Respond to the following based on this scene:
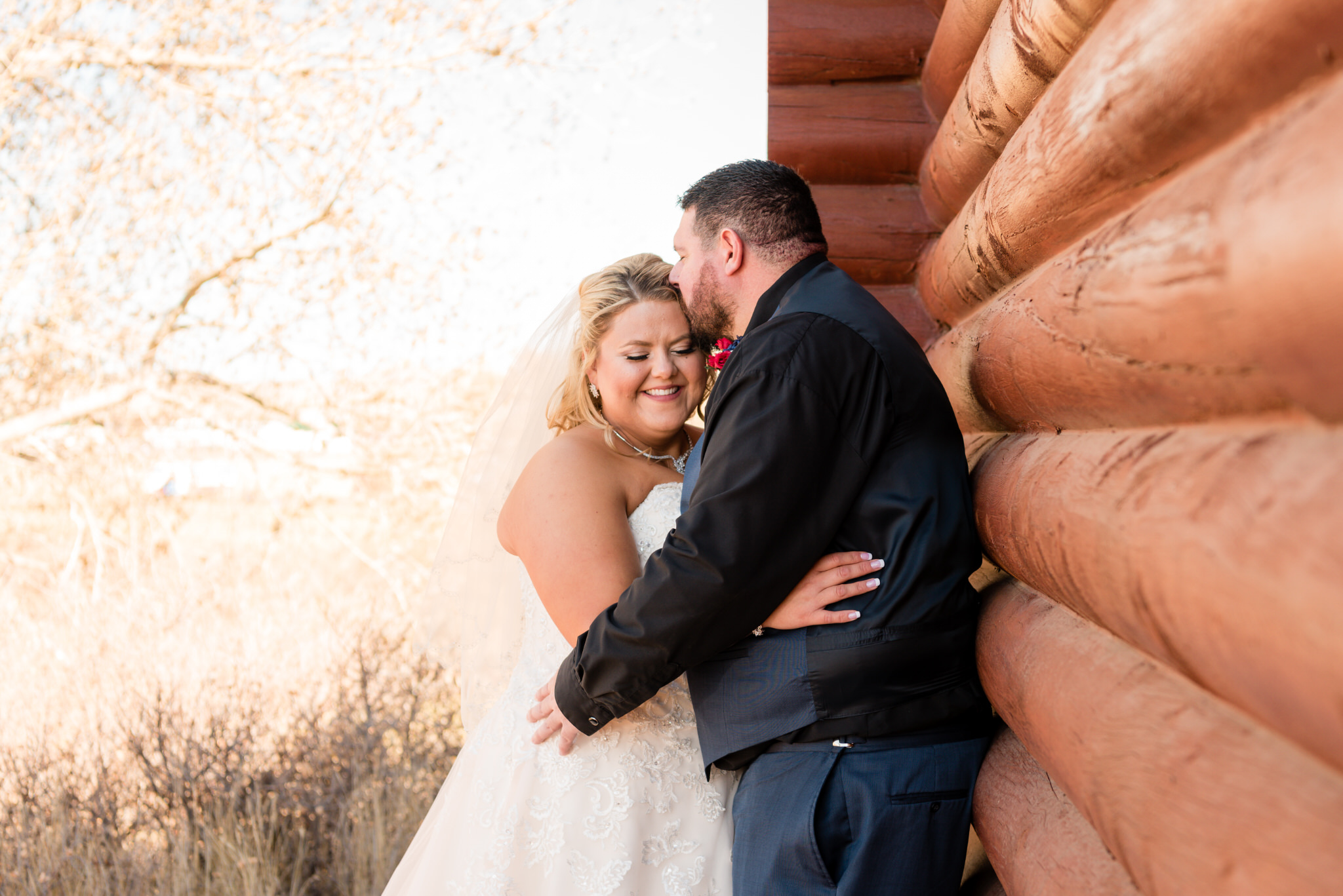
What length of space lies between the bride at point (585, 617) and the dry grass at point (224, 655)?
2.51 feet

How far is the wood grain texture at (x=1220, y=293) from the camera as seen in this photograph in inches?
28.0

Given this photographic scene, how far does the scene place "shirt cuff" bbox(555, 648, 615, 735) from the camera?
7.09ft

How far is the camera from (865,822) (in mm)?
1836

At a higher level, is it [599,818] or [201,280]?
[201,280]

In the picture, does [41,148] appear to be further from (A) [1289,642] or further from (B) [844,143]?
(A) [1289,642]

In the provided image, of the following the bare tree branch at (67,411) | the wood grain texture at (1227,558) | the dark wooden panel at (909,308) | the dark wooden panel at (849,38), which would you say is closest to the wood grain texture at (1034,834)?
the wood grain texture at (1227,558)

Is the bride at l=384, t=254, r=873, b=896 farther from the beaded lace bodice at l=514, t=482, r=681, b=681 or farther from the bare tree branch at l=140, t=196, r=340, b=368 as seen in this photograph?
the bare tree branch at l=140, t=196, r=340, b=368

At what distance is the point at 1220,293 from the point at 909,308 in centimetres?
309

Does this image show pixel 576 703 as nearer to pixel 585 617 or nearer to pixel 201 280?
pixel 585 617

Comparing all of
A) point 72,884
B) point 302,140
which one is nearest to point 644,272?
point 72,884

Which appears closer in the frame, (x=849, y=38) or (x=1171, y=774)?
(x=1171, y=774)

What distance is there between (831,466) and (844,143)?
2563 millimetres

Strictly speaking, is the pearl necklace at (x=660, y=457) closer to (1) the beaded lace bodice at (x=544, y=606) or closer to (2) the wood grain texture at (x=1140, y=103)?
(1) the beaded lace bodice at (x=544, y=606)

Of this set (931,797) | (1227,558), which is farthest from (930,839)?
(1227,558)
